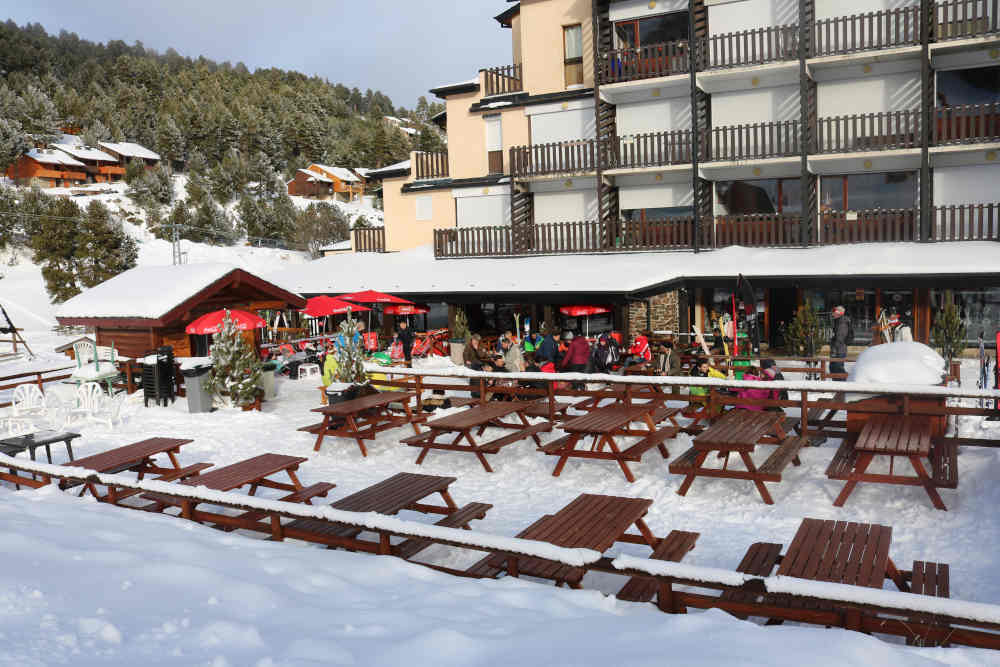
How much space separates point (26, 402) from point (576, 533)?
10.8 m

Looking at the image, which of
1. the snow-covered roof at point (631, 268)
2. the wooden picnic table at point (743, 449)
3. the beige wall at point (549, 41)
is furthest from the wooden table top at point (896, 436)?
the beige wall at point (549, 41)

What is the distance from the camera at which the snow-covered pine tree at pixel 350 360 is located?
11781mm

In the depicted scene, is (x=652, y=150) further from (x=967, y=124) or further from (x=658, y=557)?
(x=658, y=557)

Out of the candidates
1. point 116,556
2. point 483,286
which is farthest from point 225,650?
point 483,286

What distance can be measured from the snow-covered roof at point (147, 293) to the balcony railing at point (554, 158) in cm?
1135

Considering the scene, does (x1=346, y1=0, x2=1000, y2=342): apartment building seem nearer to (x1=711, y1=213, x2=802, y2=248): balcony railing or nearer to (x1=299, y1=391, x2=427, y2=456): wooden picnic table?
(x1=711, y1=213, x2=802, y2=248): balcony railing

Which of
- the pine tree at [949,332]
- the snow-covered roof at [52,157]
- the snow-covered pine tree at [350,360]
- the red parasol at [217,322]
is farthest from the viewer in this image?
the snow-covered roof at [52,157]

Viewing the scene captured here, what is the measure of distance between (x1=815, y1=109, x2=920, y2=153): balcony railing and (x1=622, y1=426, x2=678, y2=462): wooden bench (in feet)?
45.1

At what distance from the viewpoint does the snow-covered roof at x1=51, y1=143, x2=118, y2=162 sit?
79.0 meters

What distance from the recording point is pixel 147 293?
50.5 feet

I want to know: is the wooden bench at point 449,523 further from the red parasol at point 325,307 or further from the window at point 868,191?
the window at point 868,191

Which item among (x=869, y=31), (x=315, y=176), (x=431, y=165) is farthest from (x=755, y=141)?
(x=315, y=176)

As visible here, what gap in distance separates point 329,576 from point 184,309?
36.7 ft

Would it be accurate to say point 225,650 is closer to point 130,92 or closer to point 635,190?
point 635,190
